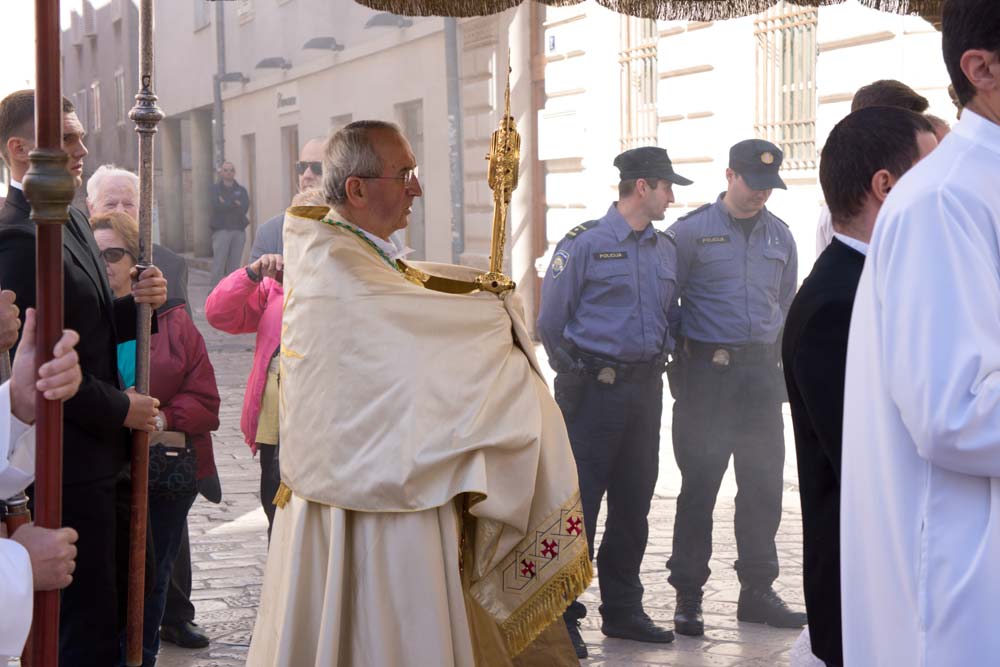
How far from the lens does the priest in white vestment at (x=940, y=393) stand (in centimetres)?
206

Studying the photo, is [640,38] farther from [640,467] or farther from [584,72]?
[640,467]

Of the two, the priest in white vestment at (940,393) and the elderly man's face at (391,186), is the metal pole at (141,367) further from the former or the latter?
the priest in white vestment at (940,393)

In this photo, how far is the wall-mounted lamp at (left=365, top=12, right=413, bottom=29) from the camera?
1841 cm

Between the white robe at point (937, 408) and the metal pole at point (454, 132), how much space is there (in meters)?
14.1

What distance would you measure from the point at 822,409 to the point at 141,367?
1.99m

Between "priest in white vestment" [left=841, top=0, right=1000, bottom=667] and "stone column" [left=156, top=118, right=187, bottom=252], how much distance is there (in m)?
31.6

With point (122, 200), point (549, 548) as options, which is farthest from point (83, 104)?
point (549, 548)

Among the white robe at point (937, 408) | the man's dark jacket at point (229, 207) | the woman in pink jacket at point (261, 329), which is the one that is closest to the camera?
the white robe at point (937, 408)

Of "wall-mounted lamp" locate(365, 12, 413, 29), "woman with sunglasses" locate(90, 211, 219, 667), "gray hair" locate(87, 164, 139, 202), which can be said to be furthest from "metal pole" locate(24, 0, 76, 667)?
"wall-mounted lamp" locate(365, 12, 413, 29)

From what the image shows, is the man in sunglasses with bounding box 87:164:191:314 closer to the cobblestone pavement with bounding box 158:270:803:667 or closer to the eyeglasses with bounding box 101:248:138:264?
the eyeglasses with bounding box 101:248:138:264

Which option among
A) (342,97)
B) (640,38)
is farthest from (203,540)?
(342,97)

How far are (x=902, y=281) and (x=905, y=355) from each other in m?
0.11

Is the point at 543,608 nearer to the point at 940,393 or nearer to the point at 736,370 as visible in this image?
the point at 940,393

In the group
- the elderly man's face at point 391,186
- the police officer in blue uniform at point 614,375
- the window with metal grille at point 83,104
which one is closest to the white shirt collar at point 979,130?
the elderly man's face at point 391,186
